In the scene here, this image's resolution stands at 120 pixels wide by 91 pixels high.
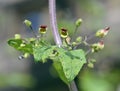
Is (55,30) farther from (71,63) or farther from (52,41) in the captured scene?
(52,41)

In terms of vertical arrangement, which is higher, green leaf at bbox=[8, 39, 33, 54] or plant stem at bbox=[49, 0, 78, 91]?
plant stem at bbox=[49, 0, 78, 91]

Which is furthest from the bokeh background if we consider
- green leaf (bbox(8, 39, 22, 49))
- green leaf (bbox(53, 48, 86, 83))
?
green leaf (bbox(53, 48, 86, 83))

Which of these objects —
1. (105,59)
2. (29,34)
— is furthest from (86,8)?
(105,59)

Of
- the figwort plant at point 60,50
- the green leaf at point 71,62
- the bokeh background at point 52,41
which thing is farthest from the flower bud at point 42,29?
the bokeh background at point 52,41

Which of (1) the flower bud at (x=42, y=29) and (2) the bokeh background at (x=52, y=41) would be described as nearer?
(1) the flower bud at (x=42, y=29)

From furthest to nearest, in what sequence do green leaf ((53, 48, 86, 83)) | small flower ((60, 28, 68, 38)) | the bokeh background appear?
the bokeh background, small flower ((60, 28, 68, 38)), green leaf ((53, 48, 86, 83))

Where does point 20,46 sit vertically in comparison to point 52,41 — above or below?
above

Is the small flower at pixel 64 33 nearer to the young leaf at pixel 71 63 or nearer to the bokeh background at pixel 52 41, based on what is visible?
the young leaf at pixel 71 63

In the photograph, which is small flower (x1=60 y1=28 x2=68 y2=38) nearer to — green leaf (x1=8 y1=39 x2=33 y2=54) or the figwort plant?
the figwort plant

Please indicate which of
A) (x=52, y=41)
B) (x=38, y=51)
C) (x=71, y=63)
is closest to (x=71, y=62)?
(x=71, y=63)

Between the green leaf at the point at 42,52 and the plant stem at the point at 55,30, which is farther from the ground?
the plant stem at the point at 55,30
